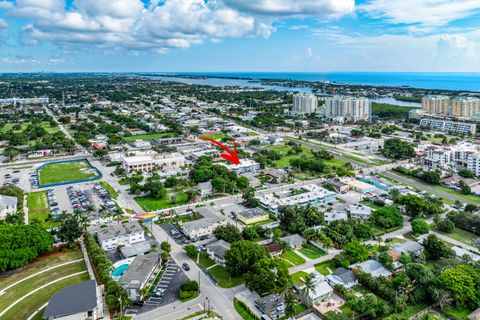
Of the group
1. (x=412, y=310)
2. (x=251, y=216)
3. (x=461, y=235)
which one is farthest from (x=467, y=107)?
(x=412, y=310)

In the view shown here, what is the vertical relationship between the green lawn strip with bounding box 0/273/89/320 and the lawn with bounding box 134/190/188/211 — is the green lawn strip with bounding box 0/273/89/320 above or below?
below

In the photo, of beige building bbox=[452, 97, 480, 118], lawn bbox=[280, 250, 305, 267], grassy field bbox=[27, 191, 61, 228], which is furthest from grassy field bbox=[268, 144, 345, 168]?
beige building bbox=[452, 97, 480, 118]

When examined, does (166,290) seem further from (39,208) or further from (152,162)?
(152,162)

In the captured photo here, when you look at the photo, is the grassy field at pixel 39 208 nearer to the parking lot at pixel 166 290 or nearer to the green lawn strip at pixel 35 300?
the green lawn strip at pixel 35 300

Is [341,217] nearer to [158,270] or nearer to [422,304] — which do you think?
[422,304]

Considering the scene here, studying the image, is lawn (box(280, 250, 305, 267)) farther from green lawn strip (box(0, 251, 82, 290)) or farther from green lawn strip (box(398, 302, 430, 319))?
green lawn strip (box(0, 251, 82, 290))

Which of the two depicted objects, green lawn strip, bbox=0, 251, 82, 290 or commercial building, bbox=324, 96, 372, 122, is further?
commercial building, bbox=324, 96, 372, 122

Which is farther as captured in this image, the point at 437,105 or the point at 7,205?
the point at 437,105

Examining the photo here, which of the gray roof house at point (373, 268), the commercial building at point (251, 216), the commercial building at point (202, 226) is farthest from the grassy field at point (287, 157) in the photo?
the gray roof house at point (373, 268)
